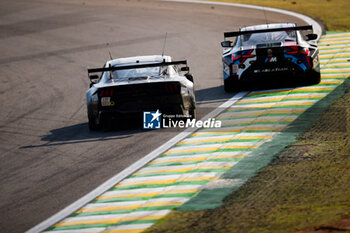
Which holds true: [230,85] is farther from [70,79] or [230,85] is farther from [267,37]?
[70,79]

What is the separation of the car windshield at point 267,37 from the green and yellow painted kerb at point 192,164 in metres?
1.13

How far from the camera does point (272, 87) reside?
48.6ft

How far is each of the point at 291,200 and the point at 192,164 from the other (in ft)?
7.99

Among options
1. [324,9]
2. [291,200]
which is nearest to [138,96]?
[291,200]

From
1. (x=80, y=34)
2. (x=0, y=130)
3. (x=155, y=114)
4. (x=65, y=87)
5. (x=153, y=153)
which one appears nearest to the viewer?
(x=153, y=153)

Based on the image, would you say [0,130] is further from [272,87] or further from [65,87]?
[272,87]

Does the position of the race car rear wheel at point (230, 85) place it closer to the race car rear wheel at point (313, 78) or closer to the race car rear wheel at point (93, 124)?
the race car rear wheel at point (313, 78)

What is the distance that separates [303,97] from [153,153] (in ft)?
14.7

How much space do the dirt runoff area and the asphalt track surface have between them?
2.12 m

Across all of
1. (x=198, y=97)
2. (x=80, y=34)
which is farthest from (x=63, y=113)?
(x=80, y=34)

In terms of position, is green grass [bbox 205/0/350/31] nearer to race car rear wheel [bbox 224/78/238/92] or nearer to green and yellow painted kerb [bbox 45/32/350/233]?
race car rear wheel [bbox 224/78/238/92]

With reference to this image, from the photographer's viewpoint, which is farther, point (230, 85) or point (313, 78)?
point (230, 85)

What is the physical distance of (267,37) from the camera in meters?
14.5

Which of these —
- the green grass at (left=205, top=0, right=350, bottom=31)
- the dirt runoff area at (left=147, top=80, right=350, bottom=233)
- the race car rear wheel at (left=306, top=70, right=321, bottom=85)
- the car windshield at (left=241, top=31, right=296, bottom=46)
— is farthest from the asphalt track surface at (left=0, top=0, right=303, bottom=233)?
the dirt runoff area at (left=147, top=80, right=350, bottom=233)
